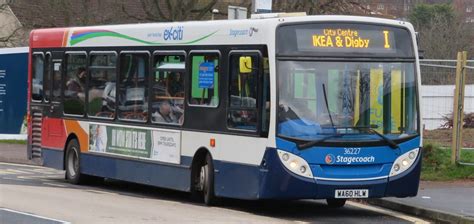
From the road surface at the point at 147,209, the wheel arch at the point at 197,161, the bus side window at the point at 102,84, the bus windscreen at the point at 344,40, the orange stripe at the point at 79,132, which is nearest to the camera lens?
the road surface at the point at 147,209

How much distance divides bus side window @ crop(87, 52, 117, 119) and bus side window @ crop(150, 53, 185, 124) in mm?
1542

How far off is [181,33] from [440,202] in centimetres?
495

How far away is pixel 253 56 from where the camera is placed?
13039 millimetres

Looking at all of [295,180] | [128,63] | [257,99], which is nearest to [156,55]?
[128,63]

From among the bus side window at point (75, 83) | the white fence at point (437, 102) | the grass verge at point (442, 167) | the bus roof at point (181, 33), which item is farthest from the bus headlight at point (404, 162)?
the bus side window at point (75, 83)

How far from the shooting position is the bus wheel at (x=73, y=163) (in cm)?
1795

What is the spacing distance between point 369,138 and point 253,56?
2.02m

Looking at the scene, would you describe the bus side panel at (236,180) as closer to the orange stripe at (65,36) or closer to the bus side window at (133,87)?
the bus side window at (133,87)

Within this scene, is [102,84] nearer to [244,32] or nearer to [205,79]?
[205,79]

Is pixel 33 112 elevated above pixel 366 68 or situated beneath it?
situated beneath

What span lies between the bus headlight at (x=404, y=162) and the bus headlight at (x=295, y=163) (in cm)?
135

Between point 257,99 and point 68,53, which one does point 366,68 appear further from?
point 68,53

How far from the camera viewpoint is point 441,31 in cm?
4488

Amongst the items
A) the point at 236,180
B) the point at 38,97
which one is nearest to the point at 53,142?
the point at 38,97
